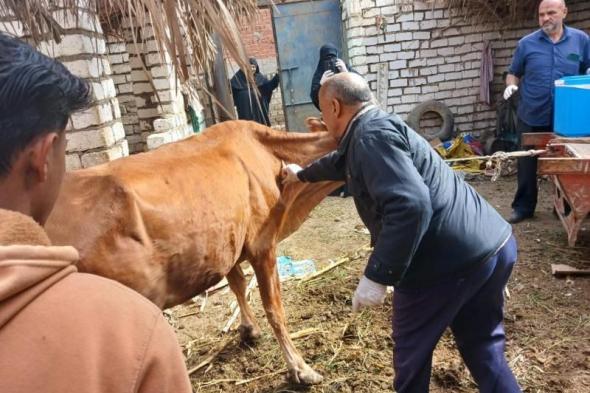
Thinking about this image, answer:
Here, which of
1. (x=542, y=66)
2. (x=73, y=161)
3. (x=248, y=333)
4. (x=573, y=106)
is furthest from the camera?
(x=542, y=66)

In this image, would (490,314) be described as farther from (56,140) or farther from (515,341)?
(56,140)

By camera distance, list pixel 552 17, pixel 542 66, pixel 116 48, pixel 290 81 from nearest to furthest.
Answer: pixel 552 17 < pixel 542 66 < pixel 116 48 < pixel 290 81

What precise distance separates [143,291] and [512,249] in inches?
68.5

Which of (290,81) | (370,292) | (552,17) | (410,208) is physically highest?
(552,17)

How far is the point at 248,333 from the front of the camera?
351 cm

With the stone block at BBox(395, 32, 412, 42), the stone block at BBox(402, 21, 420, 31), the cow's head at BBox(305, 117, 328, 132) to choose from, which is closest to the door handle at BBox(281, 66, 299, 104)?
the stone block at BBox(395, 32, 412, 42)

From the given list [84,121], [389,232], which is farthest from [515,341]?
[84,121]

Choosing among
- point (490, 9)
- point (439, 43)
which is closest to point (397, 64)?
point (439, 43)

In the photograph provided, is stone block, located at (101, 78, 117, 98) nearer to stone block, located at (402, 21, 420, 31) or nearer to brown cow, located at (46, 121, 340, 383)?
brown cow, located at (46, 121, 340, 383)

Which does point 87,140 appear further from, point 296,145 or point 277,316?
point 277,316

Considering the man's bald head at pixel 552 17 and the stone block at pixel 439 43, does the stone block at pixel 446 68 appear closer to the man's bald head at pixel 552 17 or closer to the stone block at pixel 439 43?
the stone block at pixel 439 43

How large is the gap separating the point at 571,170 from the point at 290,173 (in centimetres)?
203

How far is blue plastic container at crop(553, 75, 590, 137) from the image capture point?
4082 mm

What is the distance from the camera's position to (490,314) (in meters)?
2.24
